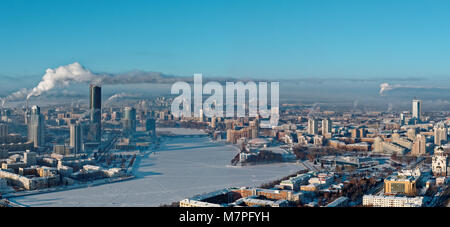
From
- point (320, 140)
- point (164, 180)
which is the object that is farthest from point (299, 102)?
point (164, 180)

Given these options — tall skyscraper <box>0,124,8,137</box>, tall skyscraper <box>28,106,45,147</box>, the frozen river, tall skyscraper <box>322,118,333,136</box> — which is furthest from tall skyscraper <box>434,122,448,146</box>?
tall skyscraper <box>0,124,8,137</box>

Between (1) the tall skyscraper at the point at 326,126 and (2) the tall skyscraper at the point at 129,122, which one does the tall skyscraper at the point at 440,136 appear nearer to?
(1) the tall skyscraper at the point at 326,126

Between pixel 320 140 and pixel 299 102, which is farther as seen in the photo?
pixel 299 102

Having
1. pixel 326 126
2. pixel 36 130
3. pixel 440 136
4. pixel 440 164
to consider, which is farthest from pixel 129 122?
pixel 440 164

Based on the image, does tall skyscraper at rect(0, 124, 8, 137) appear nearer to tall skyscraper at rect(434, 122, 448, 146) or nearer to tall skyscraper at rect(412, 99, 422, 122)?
tall skyscraper at rect(434, 122, 448, 146)
